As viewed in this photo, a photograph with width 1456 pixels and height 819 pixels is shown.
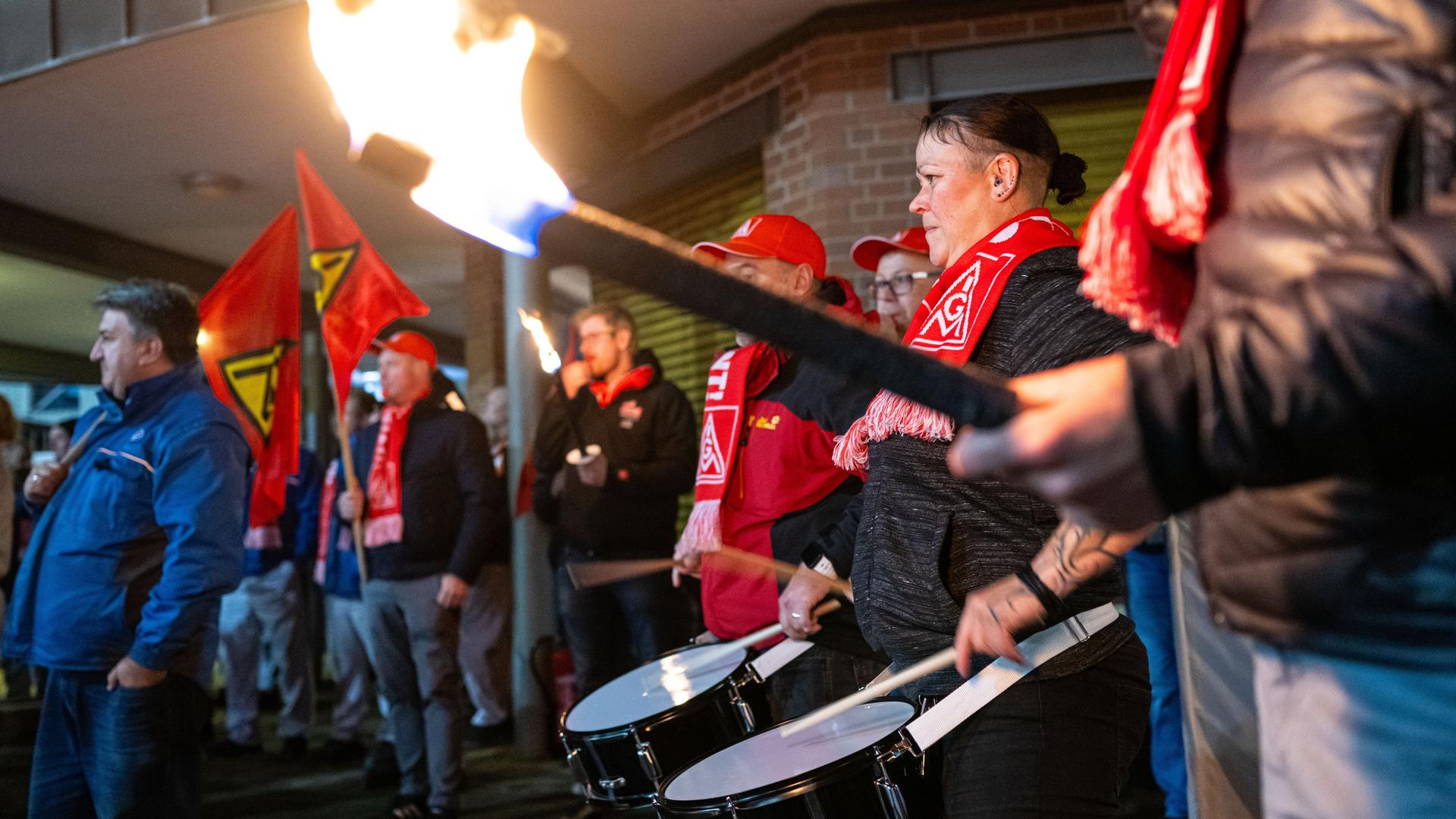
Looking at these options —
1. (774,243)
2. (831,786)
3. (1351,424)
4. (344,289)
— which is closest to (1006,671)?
(831,786)

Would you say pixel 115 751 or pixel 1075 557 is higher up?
pixel 1075 557

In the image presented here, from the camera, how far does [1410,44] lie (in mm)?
898

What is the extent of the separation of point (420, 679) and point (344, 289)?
200 cm

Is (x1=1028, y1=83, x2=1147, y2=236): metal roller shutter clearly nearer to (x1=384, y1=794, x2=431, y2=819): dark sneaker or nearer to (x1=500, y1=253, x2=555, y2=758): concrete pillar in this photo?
(x1=500, y1=253, x2=555, y2=758): concrete pillar

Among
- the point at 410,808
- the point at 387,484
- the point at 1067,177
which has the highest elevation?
the point at 1067,177

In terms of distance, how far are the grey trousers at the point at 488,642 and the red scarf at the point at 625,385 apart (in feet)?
6.90

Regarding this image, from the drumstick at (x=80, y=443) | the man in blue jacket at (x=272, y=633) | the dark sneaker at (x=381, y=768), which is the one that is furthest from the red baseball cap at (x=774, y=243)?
the man in blue jacket at (x=272, y=633)

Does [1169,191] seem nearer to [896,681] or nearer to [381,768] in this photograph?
[896,681]

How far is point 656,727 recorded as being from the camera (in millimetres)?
2686

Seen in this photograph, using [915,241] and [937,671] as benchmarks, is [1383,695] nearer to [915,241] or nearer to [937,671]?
[937,671]

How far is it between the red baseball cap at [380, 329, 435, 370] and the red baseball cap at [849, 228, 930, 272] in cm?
271

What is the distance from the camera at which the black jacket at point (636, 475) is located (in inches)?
203

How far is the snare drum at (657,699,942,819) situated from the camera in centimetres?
188

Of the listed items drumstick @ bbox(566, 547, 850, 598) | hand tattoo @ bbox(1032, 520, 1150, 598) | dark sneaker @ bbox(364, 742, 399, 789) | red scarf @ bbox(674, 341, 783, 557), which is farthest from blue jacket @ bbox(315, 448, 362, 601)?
hand tattoo @ bbox(1032, 520, 1150, 598)
